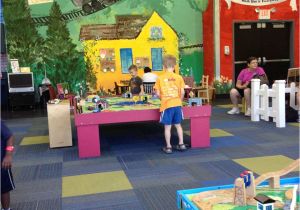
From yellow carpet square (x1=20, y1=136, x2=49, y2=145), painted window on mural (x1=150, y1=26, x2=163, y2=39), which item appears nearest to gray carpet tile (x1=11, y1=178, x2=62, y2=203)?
yellow carpet square (x1=20, y1=136, x2=49, y2=145)

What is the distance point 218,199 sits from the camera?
6.85ft

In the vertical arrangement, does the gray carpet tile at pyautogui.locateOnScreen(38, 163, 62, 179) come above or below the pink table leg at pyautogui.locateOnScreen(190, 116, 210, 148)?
below

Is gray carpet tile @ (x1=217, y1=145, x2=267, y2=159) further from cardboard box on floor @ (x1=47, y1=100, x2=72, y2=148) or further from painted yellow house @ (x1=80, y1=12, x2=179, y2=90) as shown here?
painted yellow house @ (x1=80, y1=12, x2=179, y2=90)

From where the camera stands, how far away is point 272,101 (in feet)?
23.9

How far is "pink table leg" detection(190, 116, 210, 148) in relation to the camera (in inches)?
220

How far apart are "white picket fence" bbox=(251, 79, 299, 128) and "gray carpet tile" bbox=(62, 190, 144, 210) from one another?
4.12m

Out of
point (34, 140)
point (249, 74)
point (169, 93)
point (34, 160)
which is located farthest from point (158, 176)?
point (249, 74)

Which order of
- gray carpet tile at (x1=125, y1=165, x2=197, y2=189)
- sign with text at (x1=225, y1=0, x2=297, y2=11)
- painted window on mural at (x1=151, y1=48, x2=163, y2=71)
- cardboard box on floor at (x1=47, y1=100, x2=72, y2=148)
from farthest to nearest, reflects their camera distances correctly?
1. painted window on mural at (x1=151, y1=48, x2=163, y2=71)
2. sign with text at (x1=225, y1=0, x2=297, y2=11)
3. cardboard box on floor at (x1=47, y1=100, x2=72, y2=148)
4. gray carpet tile at (x1=125, y1=165, x2=197, y2=189)

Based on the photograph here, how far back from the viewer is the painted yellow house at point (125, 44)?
36.8 feet

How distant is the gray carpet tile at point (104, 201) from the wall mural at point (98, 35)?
310 inches

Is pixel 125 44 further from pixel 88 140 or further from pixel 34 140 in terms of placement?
pixel 88 140

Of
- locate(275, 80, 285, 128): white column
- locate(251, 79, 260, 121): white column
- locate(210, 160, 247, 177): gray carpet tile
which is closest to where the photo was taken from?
locate(210, 160, 247, 177): gray carpet tile

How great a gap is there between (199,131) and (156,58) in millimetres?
6297

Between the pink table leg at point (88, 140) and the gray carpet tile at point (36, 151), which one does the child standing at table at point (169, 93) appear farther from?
the gray carpet tile at point (36, 151)
